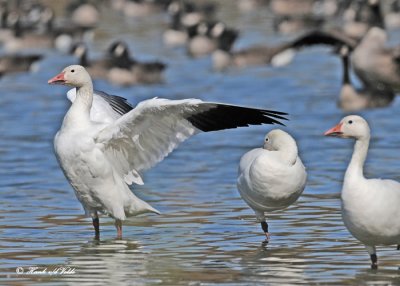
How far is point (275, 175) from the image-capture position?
10.3 m

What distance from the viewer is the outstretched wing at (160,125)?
10.6 metres

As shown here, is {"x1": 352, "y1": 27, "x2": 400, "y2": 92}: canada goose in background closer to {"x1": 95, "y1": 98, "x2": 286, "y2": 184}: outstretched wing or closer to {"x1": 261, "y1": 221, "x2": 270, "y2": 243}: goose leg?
{"x1": 95, "y1": 98, "x2": 286, "y2": 184}: outstretched wing

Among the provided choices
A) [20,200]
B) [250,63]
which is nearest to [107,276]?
[20,200]

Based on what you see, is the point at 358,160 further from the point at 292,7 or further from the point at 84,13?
the point at 292,7

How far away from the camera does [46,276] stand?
9406mm

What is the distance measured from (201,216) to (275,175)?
1970mm

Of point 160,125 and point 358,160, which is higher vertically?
point 358,160

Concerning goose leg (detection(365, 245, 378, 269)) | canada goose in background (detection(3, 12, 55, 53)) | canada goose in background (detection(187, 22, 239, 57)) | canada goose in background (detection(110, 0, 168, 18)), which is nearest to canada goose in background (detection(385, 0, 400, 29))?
canada goose in background (detection(187, 22, 239, 57))

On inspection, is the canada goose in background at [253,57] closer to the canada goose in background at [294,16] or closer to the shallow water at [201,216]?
the shallow water at [201,216]

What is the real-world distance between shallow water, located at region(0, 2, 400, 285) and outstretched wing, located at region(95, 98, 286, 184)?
0.75 meters

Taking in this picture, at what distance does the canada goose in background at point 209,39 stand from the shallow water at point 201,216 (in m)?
6.21

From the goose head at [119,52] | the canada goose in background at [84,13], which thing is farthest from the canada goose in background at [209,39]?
the canada goose in background at [84,13]

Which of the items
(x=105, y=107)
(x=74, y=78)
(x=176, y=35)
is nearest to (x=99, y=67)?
(x=176, y=35)

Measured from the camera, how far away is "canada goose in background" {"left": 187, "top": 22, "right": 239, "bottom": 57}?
30125 mm
